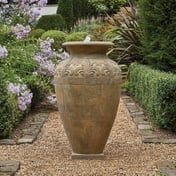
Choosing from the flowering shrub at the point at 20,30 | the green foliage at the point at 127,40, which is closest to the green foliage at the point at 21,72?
the flowering shrub at the point at 20,30

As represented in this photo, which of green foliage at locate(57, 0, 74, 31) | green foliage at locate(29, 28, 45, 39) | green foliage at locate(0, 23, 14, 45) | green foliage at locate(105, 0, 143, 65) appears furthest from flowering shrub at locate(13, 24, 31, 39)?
green foliage at locate(57, 0, 74, 31)

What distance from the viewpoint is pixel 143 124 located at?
8.42 m

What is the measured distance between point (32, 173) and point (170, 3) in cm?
433

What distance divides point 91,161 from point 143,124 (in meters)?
2.40

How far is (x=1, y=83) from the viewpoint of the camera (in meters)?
7.61

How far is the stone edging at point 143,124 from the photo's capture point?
23.5 ft

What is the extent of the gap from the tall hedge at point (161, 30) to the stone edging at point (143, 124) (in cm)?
83

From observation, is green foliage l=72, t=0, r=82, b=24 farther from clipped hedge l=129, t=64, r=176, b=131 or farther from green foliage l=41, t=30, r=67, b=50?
clipped hedge l=129, t=64, r=176, b=131

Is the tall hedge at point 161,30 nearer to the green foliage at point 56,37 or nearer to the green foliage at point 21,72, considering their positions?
the green foliage at point 21,72

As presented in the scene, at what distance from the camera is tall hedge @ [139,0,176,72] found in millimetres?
9062

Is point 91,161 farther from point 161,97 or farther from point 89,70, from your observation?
point 161,97

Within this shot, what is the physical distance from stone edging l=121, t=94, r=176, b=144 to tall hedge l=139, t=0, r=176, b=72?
0.83 m

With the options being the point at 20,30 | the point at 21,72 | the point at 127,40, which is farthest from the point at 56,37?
the point at 21,72

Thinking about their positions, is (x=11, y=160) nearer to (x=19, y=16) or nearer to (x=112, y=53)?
(x=19, y=16)
